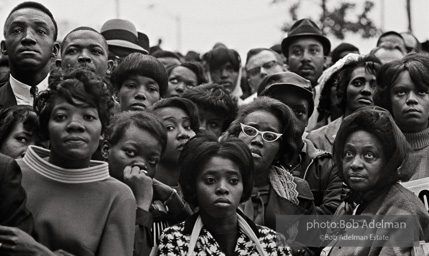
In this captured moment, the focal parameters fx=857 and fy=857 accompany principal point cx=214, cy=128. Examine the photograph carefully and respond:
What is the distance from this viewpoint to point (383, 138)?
16.9 ft

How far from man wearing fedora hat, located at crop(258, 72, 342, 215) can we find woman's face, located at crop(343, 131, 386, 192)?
538 millimetres

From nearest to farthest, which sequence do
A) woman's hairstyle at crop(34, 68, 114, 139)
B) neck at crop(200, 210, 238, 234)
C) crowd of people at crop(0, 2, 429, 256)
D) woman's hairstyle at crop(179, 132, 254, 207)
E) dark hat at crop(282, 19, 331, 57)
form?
crowd of people at crop(0, 2, 429, 256)
woman's hairstyle at crop(34, 68, 114, 139)
neck at crop(200, 210, 238, 234)
woman's hairstyle at crop(179, 132, 254, 207)
dark hat at crop(282, 19, 331, 57)

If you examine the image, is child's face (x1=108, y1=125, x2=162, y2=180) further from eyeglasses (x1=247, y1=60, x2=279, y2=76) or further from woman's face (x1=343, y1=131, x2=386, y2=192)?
eyeglasses (x1=247, y1=60, x2=279, y2=76)

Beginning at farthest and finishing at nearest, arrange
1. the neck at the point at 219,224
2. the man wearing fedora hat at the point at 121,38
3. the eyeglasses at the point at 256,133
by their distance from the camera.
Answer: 1. the man wearing fedora hat at the point at 121,38
2. the eyeglasses at the point at 256,133
3. the neck at the point at 219,224

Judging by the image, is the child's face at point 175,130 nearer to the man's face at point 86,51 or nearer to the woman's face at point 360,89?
the man's face at point 86,51

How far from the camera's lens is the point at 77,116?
4375 mm

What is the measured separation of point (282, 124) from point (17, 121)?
1771 mm

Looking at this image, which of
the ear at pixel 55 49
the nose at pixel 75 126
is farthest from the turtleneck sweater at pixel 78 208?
the ear at pixel 55 49

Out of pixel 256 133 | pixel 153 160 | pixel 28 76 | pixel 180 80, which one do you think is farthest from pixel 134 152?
pixel 180 80

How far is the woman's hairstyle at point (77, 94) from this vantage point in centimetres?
442

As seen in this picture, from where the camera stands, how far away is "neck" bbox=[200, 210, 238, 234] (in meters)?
4.84

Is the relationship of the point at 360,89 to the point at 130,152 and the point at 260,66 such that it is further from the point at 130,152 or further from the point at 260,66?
the point at 130,152

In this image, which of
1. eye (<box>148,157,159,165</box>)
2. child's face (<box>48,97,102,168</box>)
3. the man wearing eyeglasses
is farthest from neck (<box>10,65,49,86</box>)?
the man wearing eyeglasses

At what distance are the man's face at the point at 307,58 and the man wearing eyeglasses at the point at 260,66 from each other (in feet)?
1.93
